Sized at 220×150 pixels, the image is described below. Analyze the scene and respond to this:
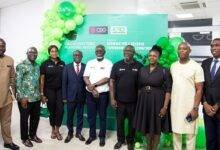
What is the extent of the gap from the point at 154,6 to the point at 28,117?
221 inches

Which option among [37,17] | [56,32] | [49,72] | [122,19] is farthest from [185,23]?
[49,72]

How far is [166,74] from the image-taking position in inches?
139

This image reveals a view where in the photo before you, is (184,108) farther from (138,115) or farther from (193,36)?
(193,36)

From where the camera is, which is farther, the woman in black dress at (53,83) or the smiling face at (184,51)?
the woman in black dress at (53,83)

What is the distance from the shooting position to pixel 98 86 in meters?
4.35

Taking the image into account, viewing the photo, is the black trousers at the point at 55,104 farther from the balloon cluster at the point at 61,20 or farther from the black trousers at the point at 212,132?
the black trousers at the point at 212,132

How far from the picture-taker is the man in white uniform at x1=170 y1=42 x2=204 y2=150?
131 inches

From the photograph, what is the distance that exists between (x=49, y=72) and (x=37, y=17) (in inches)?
194

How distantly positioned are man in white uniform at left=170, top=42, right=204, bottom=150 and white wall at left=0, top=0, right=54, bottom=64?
6.08 metres

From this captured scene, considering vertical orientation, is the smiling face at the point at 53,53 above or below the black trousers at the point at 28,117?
above

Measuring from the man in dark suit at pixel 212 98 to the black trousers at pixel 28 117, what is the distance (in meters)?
2.49

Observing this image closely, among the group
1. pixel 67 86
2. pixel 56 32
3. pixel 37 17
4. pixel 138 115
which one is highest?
pixel 37 17

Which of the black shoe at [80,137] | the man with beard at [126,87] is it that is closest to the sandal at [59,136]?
the black shoe at [80,137]

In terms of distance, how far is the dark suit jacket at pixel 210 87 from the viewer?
3.18 metres
